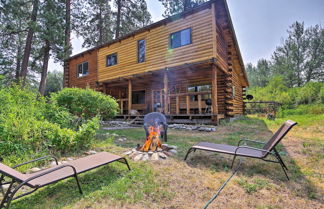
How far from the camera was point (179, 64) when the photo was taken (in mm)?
8727

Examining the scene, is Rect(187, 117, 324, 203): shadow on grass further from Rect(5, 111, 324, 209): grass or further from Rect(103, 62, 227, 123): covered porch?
Rect(103, 62, 227, 123): covered porch

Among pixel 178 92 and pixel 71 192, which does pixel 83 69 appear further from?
pixel 71 192

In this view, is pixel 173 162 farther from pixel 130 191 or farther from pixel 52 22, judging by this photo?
pixel 52 22

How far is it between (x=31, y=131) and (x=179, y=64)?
7020mm

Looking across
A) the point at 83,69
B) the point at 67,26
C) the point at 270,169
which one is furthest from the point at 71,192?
the point at 67,26

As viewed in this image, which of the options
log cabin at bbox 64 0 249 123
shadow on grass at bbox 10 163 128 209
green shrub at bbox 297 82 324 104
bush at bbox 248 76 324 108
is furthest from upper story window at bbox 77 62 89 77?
green shrub at bbox 297 82 324 104

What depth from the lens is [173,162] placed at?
323 centimetres

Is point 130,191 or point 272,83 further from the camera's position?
point 272,83

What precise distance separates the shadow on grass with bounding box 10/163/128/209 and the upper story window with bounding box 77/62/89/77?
45.0 ft

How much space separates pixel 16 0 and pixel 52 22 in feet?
9.12

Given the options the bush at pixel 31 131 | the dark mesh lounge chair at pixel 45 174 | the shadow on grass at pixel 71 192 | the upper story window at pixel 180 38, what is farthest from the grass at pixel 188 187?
the upper story window at pixel 180 38

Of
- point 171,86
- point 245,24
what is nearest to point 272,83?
point 245,24

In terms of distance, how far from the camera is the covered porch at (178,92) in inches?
344

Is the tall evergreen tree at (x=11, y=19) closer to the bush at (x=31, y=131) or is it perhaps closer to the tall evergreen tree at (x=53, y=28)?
the tall evergreen tree at (x=53, y=28)
